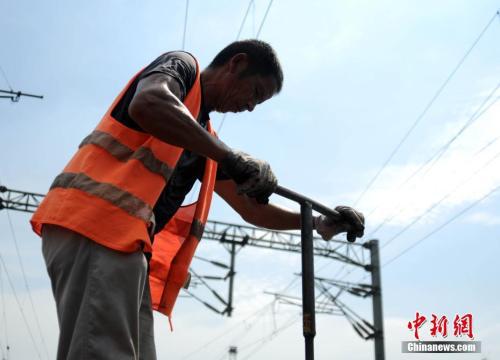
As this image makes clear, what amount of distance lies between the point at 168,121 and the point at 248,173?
30 cm

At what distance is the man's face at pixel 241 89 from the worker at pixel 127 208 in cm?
22

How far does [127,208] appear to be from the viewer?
60.9 inches

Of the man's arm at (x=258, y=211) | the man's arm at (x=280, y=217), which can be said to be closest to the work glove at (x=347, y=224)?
the man's arm at (x=280, y=217)

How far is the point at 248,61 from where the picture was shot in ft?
6.87

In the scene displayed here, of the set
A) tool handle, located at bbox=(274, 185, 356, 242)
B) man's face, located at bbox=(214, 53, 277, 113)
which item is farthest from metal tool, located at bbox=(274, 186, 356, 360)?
man's face, located at bbox=(214, 53, 277, 113)

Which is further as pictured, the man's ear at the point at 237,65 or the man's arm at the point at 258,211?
the man's arm at the point at 258,211

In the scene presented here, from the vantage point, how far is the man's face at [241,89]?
2.10 m

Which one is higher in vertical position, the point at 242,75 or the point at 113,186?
the point at 242,75

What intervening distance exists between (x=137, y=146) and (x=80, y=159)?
187 mm

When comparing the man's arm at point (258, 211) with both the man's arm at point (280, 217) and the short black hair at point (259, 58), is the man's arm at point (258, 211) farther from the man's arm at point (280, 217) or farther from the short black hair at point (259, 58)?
the short black hair at point (259, 58)

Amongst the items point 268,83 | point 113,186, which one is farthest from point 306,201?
point 113,186

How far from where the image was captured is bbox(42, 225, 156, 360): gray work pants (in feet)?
4.57

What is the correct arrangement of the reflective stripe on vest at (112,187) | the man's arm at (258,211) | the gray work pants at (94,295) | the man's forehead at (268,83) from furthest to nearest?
1. the man's arm at (258,211)
2. the man's forehead at (268,83)
3. the reflective stripe on vest at (112,187)
4. the gray work pants at (94,295)

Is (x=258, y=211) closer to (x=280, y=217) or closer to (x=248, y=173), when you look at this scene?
(x=280, y=217)
